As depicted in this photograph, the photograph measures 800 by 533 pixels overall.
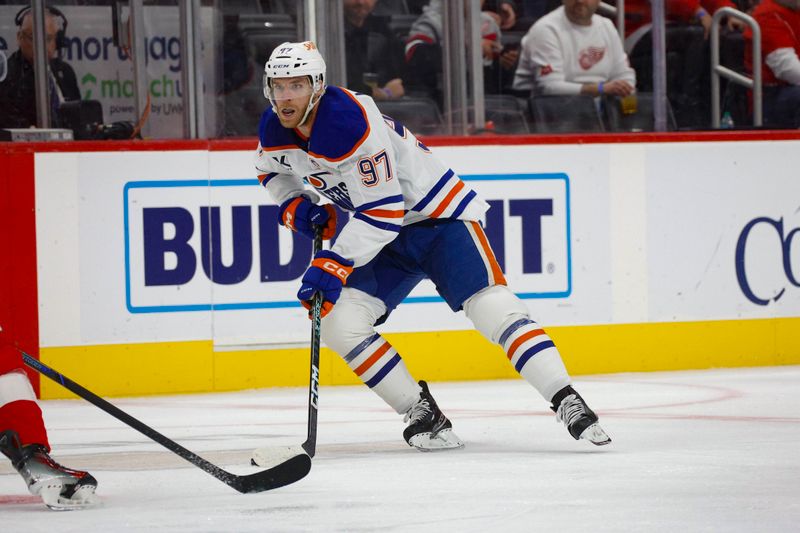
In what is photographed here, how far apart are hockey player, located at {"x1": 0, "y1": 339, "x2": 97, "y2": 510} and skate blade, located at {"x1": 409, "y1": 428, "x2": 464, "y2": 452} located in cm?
99

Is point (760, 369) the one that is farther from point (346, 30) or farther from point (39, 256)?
point (39, 256)

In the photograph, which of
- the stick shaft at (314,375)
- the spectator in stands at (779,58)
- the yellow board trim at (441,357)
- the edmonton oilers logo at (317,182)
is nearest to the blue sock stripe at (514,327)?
the stick shaft at (314,375)

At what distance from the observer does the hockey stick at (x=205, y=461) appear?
9.25 feet

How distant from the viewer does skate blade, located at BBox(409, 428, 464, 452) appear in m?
3.50

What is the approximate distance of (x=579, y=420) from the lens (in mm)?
3338

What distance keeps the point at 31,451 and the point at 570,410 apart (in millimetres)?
1349

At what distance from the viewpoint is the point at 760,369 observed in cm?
537

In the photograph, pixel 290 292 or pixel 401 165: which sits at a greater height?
pixel 401 165

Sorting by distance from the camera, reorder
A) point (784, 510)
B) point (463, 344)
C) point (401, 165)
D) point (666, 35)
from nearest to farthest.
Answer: point (784, 510)
point (401, 165)
point (463, 344)
point (666, 35)

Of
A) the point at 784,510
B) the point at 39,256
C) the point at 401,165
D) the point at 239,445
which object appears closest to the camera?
the point at 784,510

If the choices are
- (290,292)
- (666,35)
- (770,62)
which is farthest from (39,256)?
(770,62)

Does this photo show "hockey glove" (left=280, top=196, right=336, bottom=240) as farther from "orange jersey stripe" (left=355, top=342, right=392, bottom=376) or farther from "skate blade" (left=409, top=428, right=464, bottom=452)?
"skate blade" (left=409, top=428, right=464, bottom=452)

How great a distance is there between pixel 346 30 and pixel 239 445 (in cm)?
208

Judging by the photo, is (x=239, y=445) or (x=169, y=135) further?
(x=169, y=135)
